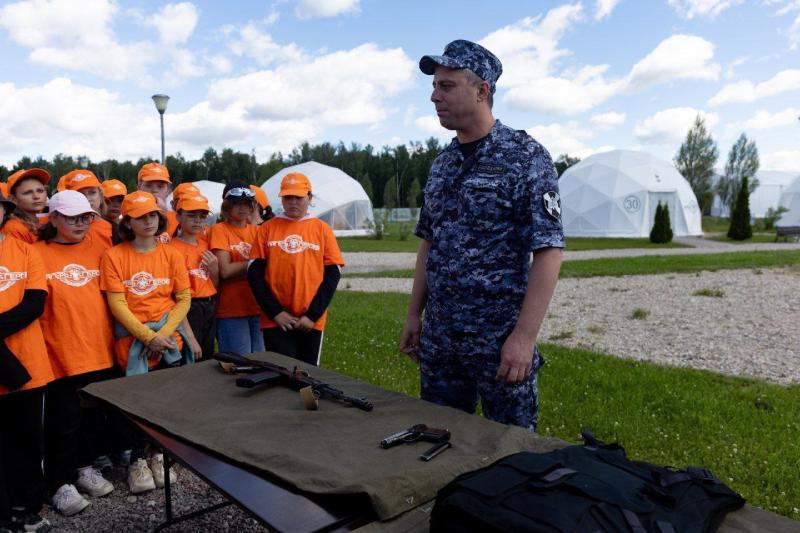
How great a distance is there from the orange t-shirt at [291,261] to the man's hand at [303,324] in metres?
0.08

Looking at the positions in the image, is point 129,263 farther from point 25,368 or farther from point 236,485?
point 236,485

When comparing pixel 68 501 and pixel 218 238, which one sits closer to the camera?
pixel 68 501

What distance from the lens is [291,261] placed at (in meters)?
4.23

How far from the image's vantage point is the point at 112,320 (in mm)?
3805

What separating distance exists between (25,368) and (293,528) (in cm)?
249

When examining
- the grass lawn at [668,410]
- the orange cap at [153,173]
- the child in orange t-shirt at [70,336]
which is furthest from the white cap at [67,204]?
the grass lawn at [668,410]

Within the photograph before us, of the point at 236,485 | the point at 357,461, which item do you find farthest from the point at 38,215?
the point at 357,461

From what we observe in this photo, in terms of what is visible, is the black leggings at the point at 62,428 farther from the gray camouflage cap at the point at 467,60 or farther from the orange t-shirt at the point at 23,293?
the gray camouflage cap at the point at 467,60

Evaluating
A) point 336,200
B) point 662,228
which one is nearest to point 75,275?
point 662,228

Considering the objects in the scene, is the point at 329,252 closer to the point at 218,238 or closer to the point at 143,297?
the point at 218,238

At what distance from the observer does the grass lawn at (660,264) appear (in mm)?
14891

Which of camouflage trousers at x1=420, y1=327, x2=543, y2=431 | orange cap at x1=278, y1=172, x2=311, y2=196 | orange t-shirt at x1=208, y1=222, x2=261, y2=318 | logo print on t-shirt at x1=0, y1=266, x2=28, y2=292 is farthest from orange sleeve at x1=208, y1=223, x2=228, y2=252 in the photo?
camouflage trousers at x1=420, y1=327, x2=543, y2=431

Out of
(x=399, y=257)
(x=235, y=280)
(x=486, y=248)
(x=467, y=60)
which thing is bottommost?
(x=399, y=257)

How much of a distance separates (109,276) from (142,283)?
0.65 feet
